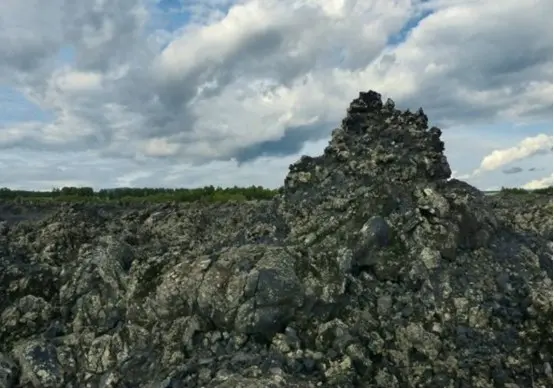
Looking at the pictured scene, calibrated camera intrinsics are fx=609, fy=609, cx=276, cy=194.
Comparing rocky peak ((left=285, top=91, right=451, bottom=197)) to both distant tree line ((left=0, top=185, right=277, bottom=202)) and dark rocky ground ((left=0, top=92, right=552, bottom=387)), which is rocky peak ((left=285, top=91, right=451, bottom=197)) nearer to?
dark rocky ground ((left=0, top=92, right=552, bottom=387))

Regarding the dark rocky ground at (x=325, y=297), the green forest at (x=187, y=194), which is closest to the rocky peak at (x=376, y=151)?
the dark rocky ground at (x=325, y=297)

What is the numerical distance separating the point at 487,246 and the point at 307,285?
4.71 metres

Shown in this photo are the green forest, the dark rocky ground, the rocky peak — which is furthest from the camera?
the green forest

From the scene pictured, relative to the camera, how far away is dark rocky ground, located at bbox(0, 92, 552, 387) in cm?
1142

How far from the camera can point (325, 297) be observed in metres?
12.5

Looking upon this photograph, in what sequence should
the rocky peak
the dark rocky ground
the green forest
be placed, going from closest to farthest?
the dark rocky ground → the rocky peak → the green forest

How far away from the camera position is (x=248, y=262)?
1289 centimetres

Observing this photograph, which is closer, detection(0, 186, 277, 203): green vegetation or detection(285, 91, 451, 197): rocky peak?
detection(285, 91, 451, 197): rocky peak

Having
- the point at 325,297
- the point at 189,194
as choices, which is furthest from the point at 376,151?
the point at 189,194

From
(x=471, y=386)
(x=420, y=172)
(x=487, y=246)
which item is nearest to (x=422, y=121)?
(x=420, y=172)

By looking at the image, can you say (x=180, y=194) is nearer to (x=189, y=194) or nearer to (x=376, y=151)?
(x=189, y=194)

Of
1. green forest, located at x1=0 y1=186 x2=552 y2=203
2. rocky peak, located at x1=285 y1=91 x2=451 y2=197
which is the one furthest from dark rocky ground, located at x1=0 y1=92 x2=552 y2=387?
green forest, located at x1=0 y1=186 x2=552 y2=203

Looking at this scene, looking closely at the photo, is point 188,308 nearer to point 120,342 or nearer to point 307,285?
point 120,342

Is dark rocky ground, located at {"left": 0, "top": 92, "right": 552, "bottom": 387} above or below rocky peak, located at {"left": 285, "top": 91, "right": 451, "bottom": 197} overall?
below
